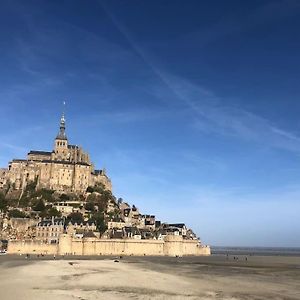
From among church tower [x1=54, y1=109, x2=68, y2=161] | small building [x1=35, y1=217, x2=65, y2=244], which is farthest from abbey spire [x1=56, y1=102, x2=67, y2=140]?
small building [x1=35, y1=217, x2=65, y2=244]

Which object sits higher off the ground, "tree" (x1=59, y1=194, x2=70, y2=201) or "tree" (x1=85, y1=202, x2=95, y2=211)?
"tree" (x1=59, y1=194, x2=70, y2=201)

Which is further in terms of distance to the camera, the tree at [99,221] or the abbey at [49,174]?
the abbey at [49,174]

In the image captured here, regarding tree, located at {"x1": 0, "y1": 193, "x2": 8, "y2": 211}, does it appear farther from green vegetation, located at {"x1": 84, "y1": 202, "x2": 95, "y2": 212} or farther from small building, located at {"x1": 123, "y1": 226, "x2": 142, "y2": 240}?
small building, located at {"x1": 123, "y1": 226, "x2": 142, "y2": 240}

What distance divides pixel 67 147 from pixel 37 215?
3364 cm

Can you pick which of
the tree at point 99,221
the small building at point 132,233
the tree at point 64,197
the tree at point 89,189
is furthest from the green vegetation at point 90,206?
the small building at point 132,233

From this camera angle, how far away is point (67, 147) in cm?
14112

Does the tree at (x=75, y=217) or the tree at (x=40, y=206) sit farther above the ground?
the tree at (x=40, y=206)

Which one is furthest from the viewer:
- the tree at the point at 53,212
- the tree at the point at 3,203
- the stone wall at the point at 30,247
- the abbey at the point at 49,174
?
the abbey at the point at 49,174

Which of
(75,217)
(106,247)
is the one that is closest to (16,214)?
(75,217)

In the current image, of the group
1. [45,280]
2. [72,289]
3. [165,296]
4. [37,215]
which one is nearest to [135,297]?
[165,296]

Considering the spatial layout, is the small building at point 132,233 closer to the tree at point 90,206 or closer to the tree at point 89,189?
the tree at point 90,206

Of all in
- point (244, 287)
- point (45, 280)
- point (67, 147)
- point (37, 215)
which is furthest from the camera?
point (67, 147)

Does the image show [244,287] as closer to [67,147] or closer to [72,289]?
[72,289]

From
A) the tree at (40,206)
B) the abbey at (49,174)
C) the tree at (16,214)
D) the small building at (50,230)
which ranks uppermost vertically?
the abbey at (49,174)
